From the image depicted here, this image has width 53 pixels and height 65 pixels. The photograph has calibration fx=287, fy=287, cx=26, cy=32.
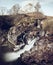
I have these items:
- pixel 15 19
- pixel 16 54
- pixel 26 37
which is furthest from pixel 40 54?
pixel 15 19

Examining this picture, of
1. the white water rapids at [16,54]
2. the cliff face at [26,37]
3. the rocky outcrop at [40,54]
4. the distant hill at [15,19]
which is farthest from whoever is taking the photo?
the distant hill at [15,19]

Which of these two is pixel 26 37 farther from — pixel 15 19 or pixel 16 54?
pixel 16 54

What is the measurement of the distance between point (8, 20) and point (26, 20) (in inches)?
341

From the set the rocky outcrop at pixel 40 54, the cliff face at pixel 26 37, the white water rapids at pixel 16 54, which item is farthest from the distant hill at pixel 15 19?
the rocky outcrop at pixel 40 54

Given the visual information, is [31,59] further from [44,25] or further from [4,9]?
[4,9]

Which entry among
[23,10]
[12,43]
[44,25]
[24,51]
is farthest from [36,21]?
[23,10]

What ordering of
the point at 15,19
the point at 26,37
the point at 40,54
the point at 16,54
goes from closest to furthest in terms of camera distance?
1. the point at 16,54
2. the point at 40,54
3. the point at 26,37
4. the point at 15,19

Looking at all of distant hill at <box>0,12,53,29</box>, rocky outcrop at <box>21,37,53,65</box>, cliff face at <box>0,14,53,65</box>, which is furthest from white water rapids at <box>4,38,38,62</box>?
distant hill at <box>0,12,53,29</box>

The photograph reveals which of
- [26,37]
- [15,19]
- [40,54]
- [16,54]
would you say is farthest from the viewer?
[15,19]

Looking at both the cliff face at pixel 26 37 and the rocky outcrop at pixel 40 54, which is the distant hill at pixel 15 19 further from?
the rocky outcrop at pixel 40 54

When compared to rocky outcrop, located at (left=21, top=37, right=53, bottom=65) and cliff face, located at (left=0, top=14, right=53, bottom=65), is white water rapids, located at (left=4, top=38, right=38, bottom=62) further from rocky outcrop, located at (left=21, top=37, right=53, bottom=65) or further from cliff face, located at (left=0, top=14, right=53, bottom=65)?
rocky outcrop, located at (left=21, top=37, right=53, bottom=65)

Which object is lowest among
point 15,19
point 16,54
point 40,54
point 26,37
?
point 40,54

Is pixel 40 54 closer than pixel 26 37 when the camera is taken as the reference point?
Yes

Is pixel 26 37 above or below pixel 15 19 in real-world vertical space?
below
